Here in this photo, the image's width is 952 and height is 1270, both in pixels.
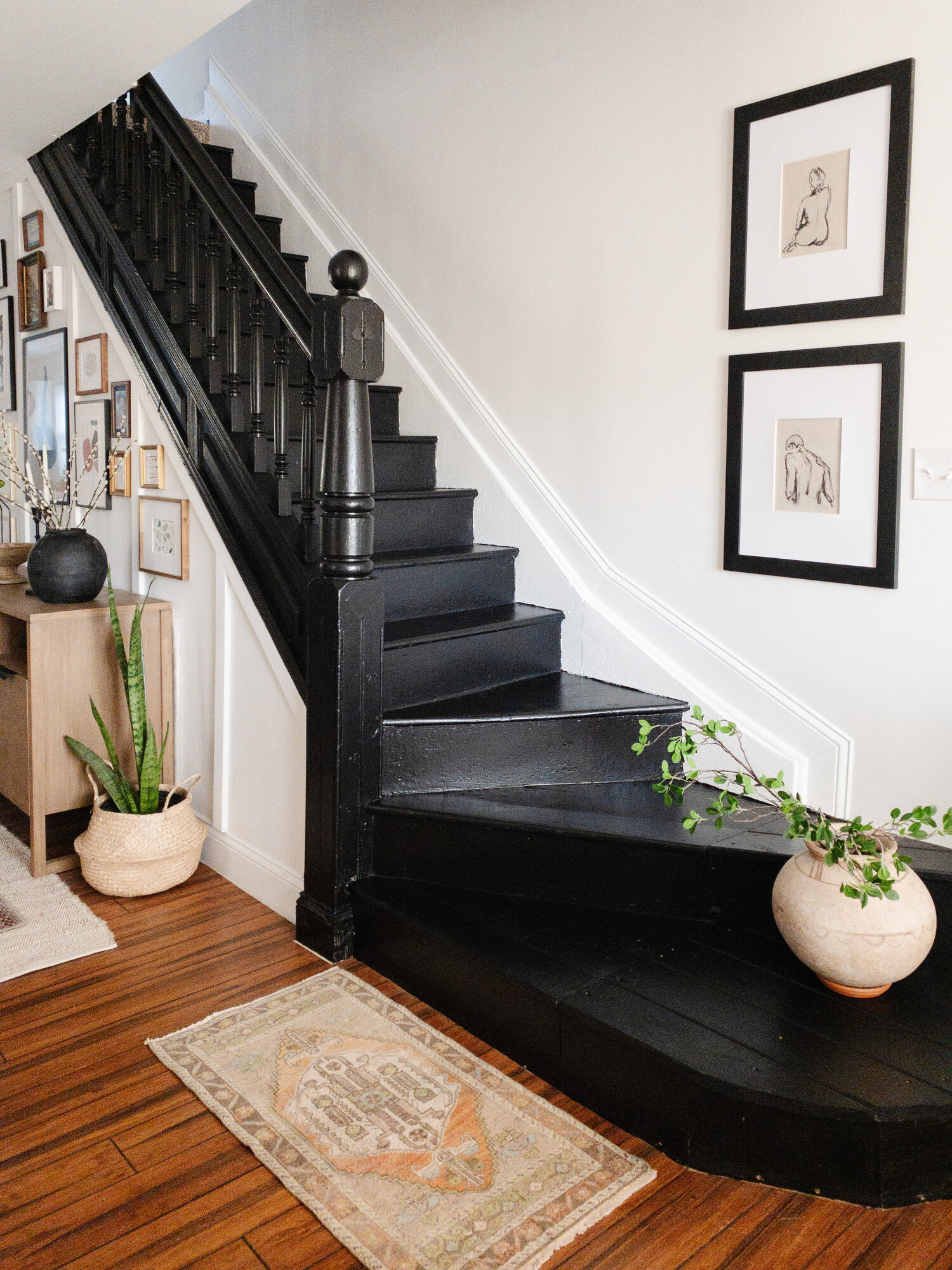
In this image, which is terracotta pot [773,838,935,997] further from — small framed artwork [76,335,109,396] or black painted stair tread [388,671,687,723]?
small framed artwork [76,335,109,396]

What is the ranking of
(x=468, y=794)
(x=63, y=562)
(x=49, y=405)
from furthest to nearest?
(x=49, y=405)
(x=63, y=562)
(x=468, y=794)

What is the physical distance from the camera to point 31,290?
14.0 feet

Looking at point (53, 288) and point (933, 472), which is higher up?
point (53, 288)

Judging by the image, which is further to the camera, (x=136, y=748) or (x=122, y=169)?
(x=122, y=169)

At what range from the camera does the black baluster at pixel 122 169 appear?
3.64 meters

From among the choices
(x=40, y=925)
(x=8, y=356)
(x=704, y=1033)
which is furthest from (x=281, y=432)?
(x=8, y=356)

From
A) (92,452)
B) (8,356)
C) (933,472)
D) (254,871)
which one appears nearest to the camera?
(933,472)

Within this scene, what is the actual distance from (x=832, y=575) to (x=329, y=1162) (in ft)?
6.10

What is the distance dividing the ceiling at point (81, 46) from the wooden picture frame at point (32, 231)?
0.45m

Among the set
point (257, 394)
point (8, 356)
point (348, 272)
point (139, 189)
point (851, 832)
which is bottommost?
point (851, 832)

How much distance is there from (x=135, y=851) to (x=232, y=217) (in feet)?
6.56

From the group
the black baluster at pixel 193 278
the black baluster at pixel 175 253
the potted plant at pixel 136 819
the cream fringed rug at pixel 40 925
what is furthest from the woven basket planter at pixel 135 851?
the black baluster at pixel 175 253

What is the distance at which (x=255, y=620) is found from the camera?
122 inches

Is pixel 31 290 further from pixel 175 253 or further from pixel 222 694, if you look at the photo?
pixel 222 694
